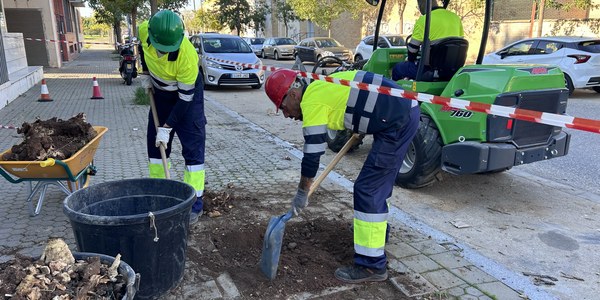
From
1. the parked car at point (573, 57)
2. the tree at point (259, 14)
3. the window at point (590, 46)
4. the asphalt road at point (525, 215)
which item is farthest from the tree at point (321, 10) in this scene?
the asphalt road at point (525, 215)

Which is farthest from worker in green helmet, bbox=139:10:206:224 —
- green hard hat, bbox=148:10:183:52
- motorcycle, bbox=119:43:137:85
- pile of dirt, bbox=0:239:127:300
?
motorcycle, bbox=119:43:137:85

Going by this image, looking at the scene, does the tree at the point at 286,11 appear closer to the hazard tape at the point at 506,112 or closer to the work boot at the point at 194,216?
the work boot at the point at 194,216

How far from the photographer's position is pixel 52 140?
422cm

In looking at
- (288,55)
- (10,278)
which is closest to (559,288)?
(10,278)

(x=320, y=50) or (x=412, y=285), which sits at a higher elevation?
(x=320, y=50)

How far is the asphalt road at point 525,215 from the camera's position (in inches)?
139

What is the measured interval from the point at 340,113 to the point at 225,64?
11.1 meters

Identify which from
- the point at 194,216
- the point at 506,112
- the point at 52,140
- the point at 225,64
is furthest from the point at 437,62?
the point at 225,64

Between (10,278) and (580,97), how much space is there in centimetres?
1327

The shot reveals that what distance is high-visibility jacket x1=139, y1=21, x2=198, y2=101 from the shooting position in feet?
12.6

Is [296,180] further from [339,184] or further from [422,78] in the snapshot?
[422,78]

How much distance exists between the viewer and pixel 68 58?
26.2m

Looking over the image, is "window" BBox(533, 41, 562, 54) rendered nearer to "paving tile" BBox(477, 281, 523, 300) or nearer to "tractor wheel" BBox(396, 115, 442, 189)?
"tractor wheel" BBox(396, 115, 442, 189)

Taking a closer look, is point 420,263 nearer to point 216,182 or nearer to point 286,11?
point 216,182
